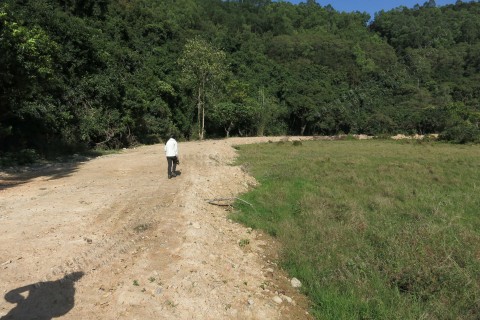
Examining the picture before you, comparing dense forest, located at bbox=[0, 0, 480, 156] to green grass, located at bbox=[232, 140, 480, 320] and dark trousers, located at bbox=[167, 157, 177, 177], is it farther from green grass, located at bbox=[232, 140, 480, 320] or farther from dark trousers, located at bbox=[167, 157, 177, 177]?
green grass, located at bbox=[232, 140, 480, 320]

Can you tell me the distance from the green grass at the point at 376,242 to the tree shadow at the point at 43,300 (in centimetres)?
374

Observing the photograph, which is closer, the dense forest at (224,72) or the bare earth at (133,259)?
the bare earth at (133,259)

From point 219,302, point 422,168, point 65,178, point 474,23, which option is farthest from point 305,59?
point 219,302

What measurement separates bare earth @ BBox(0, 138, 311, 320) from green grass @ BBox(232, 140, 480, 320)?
66 centimetres

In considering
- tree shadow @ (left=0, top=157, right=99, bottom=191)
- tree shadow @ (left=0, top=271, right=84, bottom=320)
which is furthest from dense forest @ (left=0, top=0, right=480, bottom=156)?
tree shadow @ (left=0, top=271, right=84, bottom=320)

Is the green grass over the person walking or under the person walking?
under

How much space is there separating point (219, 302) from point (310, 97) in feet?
219

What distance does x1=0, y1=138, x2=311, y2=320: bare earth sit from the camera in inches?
208

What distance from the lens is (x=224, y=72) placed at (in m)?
44.9

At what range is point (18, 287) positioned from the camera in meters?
5.42

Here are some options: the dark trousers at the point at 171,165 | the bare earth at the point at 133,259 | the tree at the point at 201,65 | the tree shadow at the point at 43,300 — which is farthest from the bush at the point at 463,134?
the tree shadow at the point at 43,300

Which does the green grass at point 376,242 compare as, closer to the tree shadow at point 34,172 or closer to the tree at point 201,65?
the tree shadow at point 34,172

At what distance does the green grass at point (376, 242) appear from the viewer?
231 inches

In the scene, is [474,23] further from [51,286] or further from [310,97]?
[51,286]
